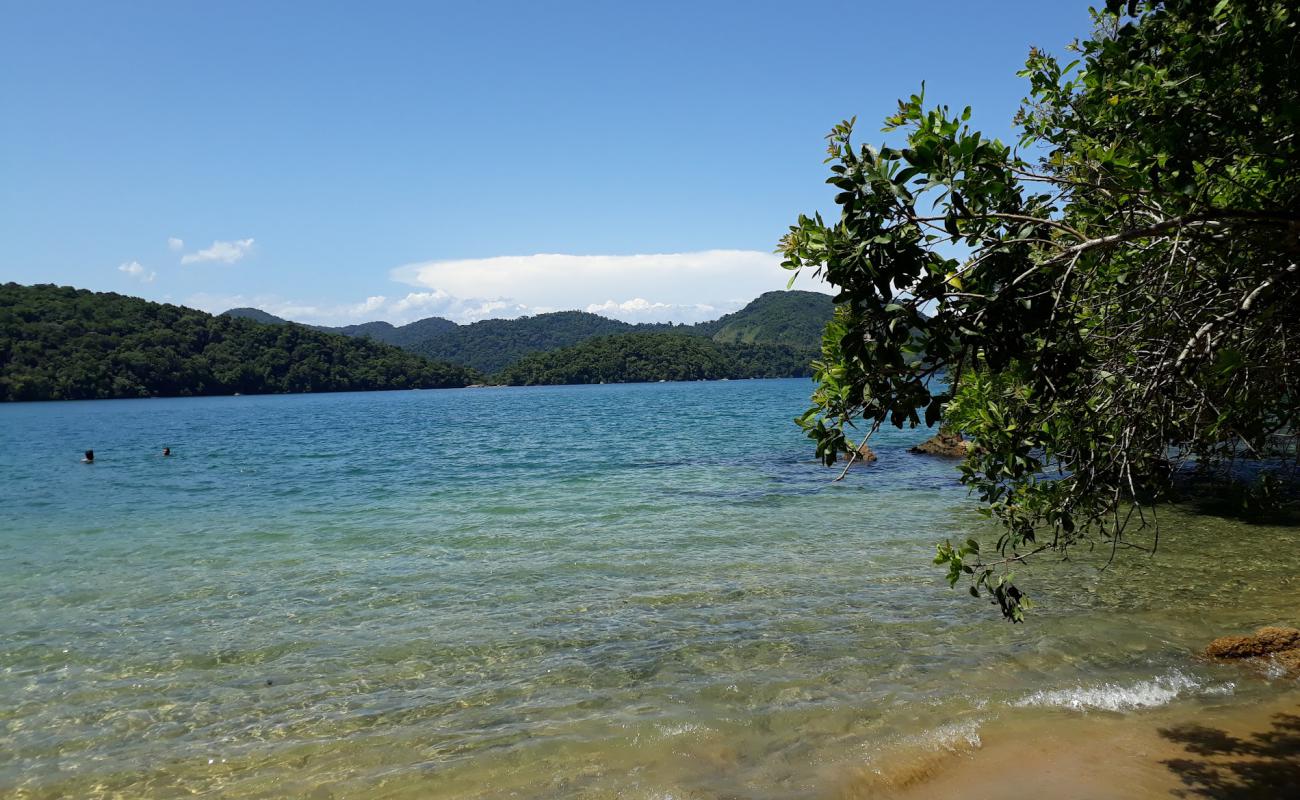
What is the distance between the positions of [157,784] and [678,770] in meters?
4.89

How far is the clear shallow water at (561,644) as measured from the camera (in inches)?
282

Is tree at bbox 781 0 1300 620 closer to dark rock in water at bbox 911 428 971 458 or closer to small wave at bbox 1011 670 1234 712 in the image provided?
small wave at bbox 1011 670 1234 712

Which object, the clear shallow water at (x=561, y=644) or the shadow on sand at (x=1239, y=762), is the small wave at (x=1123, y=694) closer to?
the clear shallow water at (x=561, y=644)

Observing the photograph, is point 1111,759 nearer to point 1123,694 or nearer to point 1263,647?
point 1123,694

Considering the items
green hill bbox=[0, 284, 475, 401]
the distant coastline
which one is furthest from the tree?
green hill bbox=[0, 284, 475, 401]

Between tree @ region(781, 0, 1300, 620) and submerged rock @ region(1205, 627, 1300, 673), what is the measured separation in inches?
120

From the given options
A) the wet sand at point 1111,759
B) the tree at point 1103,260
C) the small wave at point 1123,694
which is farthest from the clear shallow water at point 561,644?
the tree at point 1103,260

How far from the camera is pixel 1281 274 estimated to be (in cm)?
434

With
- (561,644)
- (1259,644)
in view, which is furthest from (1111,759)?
(561,644)

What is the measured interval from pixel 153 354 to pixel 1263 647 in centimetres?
16524

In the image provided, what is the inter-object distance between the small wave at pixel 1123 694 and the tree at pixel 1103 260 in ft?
8.04

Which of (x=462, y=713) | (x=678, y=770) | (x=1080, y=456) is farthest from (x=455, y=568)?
(x=1080, y=456)

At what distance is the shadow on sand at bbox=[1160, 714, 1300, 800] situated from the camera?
5.80m

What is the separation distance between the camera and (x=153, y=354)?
458 ft
